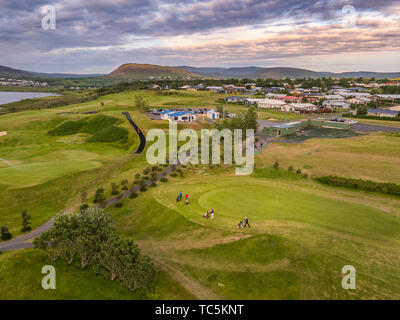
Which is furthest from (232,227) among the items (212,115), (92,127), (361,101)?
(361,101)

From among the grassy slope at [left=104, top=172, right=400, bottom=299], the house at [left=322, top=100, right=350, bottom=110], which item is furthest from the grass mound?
the house at [left=322, top=100, right=350, bottom=110]

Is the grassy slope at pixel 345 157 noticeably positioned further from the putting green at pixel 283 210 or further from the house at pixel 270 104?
the house at pixel 270 104

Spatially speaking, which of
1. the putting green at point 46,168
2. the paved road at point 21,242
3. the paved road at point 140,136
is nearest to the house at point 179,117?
the paved road at point 140,136

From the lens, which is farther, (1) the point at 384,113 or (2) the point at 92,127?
(1) the point at 384,113

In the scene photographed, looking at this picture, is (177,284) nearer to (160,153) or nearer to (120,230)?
(120,230)

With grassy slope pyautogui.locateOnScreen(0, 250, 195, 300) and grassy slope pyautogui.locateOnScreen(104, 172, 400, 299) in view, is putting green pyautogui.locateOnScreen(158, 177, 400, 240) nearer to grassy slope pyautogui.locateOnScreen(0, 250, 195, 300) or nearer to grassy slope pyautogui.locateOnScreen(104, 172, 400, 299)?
grassy slope pyautogui.locateOnScreen(104, 172, 400, 299)

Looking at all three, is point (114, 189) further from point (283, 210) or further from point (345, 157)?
point (345, 157)

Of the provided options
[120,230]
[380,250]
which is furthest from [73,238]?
[380,250]
